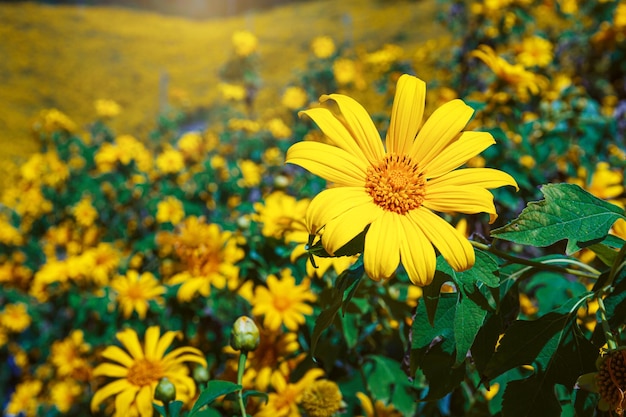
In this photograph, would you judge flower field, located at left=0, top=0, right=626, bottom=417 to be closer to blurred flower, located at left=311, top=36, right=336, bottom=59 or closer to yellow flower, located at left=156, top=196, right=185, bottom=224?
yellow flower, located at left=156, top=196, right=185, bottom=224

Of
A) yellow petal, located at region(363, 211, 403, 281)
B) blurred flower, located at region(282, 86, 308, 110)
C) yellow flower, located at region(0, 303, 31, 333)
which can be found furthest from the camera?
blurred flower, located at region(282, 86, 308, 110)

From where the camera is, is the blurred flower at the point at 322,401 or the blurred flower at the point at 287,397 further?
the blurred flower at the point at 287,397

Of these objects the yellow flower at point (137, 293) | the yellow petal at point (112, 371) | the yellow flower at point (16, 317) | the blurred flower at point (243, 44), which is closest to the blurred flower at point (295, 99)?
the blurred flower at point (243, 44)

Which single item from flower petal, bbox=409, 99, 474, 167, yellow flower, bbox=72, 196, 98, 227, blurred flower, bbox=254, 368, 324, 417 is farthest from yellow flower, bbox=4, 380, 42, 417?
flower petal, bbox=409, 99, 474, 167

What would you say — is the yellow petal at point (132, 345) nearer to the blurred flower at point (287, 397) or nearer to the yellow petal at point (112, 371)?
the yellow petal at point (112, 371)

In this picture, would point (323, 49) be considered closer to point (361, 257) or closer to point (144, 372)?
point (144, 372)

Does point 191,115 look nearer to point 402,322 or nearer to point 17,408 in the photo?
point 17,408

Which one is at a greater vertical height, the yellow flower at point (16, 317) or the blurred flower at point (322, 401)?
the yellow flower at point (16, 317)
